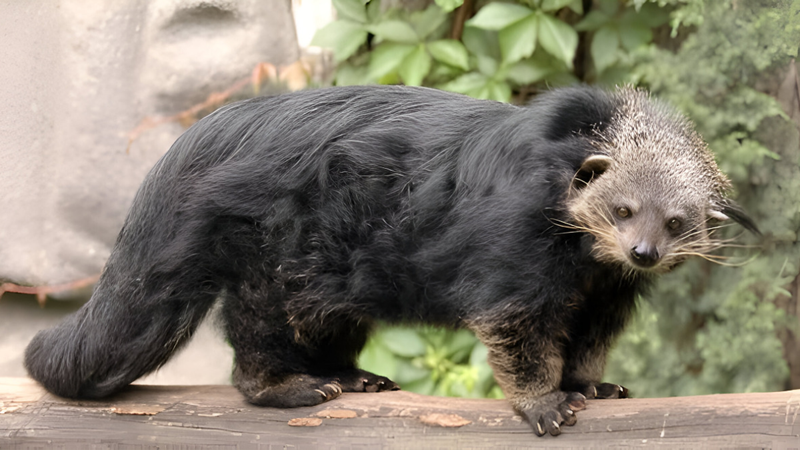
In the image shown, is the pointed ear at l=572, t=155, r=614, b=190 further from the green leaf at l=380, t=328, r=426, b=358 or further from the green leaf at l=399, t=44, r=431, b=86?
the green leaf at l=380, t=328, r=426, b=358

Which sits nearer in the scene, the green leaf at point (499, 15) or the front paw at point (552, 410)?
the front paw at point (552, 410)

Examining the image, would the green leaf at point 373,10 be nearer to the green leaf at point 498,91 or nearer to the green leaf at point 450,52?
the green leaf at point 450,52

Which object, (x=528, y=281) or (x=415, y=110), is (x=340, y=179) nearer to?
(x=415, y=110)

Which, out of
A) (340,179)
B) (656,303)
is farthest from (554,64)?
(340,179)

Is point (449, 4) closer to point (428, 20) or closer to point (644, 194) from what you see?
point (428, 20)

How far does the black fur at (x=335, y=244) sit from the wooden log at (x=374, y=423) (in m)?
0.07

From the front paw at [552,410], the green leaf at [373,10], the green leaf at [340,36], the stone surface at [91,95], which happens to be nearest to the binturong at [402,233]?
the front paw at [552,410]

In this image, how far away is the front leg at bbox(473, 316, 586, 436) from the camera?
2.05 meters

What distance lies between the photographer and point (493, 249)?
6.71ft

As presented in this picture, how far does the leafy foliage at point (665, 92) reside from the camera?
10.0ft

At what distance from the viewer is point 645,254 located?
199 centimetres

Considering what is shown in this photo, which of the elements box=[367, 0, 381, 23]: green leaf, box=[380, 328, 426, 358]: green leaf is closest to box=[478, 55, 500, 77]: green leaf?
box=[367, 0, 381, 23]: green leaf

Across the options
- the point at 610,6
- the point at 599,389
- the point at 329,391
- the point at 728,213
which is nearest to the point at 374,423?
the point at 329,391

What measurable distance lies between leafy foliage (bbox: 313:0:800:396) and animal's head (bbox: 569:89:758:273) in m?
1.04
